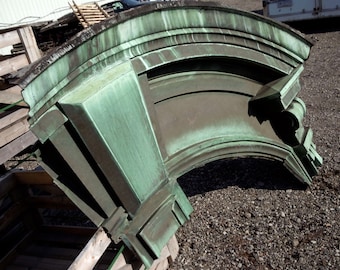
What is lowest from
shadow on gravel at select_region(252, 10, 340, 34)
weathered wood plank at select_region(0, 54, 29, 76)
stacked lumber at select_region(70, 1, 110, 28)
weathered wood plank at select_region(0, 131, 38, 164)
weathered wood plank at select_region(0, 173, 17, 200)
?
shadow on gravel at select_region(252, 10, 340, 34)

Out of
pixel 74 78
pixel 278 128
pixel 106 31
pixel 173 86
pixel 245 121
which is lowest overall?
pixel 278 128

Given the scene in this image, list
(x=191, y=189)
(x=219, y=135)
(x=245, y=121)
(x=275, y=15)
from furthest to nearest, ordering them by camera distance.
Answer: (x=275, y=15) → (x=191, y=189) → (x=245, y=121) → (x=219, y=135)

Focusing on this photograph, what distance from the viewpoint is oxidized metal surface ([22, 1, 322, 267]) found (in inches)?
89.0

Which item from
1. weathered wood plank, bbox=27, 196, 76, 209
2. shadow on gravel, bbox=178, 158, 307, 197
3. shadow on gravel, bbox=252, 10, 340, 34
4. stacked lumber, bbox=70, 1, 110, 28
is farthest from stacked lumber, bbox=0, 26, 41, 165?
shadow on gravel, bbox=252, 10, 340, 34

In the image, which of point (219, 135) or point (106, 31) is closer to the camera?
point (106, 31)

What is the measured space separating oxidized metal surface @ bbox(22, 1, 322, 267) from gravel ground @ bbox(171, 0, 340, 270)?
69 centimetres

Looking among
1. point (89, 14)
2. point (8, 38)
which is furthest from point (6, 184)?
point (89, 14)

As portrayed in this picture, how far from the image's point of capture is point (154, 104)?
9.25ft

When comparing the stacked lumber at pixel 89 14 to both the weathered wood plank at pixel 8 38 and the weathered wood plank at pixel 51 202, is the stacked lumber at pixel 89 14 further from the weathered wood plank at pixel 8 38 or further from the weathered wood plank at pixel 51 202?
the weathered wood plank at pixel 51 202

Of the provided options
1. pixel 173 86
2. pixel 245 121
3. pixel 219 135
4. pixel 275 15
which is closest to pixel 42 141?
pixel 173 86

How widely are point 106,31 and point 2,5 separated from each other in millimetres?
14175

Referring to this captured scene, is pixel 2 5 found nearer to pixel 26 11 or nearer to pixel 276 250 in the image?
pixel 26 11

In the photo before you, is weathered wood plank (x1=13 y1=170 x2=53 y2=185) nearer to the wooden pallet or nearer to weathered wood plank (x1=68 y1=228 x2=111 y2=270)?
the wooden pallet

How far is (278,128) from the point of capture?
3.82 meters
